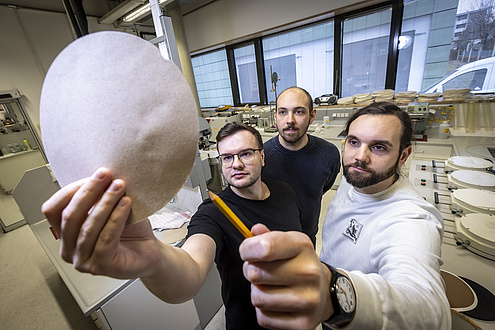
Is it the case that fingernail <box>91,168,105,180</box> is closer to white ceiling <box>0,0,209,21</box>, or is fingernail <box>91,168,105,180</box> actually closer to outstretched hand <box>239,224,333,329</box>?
outstretched hand <box>239,224,333,329</box>

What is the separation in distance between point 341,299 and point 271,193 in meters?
0.77

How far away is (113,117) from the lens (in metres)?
0.39

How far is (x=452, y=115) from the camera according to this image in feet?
9.21

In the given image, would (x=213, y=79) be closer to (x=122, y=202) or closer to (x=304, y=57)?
(x=304, y=57)

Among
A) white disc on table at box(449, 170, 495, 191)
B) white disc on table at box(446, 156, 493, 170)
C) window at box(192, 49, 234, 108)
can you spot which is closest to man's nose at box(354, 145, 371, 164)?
white disc on table at box(449, 170, 495, 191)

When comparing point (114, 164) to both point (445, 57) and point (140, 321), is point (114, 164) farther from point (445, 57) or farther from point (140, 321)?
point (445, 57)

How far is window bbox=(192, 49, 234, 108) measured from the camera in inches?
218

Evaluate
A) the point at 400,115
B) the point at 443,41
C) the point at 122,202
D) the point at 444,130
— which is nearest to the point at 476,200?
the point at 400,115

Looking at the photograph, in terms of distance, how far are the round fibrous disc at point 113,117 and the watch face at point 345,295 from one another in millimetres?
423

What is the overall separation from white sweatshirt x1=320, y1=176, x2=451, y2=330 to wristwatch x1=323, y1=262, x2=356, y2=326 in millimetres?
19

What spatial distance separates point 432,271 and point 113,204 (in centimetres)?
87

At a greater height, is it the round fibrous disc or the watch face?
the round fibrous disc

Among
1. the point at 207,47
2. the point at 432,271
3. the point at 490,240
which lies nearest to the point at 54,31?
the point at 207,47

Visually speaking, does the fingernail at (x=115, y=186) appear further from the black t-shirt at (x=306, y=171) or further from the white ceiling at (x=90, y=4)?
the white ceiling at (x=90, y=4)
